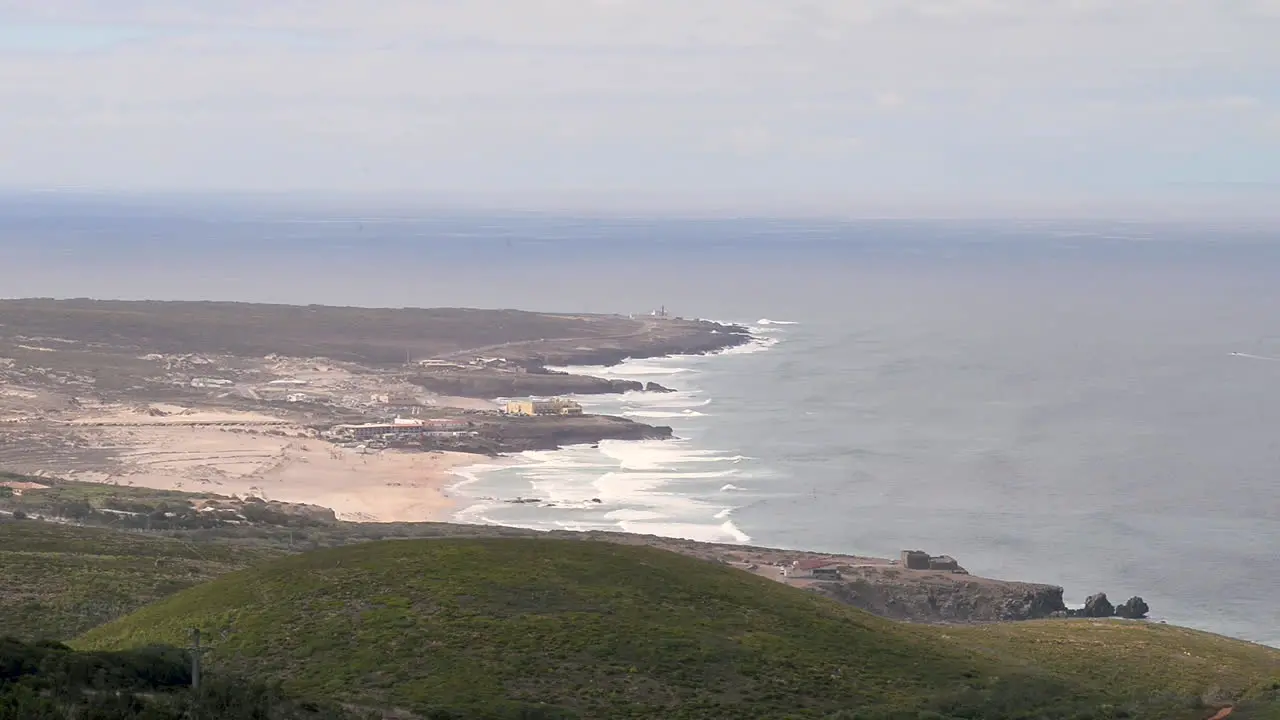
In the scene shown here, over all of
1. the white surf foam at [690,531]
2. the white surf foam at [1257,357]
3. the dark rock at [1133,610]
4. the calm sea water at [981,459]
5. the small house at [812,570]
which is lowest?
the dark rock at [1133,610]

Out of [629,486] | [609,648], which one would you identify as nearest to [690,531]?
[629,486]

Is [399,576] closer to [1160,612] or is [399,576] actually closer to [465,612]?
[465,612]

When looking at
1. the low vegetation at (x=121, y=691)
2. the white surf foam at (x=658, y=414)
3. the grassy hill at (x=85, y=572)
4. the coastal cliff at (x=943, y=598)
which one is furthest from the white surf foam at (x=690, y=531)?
the low vegetation at (x=121, y=691)

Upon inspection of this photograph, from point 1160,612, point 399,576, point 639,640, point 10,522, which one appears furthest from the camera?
point 1160,612

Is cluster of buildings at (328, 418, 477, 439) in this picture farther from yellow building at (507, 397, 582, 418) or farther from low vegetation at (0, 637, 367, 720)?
low vegetation at (0, 637, 367, 720)

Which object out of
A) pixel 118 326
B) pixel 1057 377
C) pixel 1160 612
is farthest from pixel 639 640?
pixel 118 326

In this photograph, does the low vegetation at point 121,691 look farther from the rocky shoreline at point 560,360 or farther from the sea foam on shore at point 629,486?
the rocky shoreline at point 560,360

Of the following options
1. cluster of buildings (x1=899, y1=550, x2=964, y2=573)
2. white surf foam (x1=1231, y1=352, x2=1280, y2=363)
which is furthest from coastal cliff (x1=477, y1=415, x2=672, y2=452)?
white surf foam (x1=1231, y1=352, x2=1280, y2=363)
